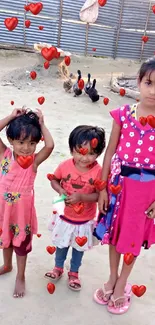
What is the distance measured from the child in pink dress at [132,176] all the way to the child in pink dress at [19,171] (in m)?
0.38

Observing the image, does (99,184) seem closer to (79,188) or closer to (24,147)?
(79,188)

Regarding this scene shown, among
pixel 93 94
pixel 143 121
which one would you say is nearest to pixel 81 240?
pixel 143 121

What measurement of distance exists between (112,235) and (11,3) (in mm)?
9610

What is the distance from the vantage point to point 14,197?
2.05m

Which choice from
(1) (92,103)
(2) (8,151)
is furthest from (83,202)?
(1) (92,103)

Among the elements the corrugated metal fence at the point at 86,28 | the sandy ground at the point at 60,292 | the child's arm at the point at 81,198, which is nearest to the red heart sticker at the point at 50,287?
the sandy ground at the point at 60,292

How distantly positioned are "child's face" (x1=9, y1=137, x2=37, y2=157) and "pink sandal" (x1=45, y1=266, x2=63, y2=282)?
835 mm

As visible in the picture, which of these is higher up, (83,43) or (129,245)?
(83,43)

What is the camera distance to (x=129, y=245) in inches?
81.4

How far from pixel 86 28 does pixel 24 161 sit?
31.3 ft

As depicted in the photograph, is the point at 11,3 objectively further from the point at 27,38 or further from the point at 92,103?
the point at 92,103

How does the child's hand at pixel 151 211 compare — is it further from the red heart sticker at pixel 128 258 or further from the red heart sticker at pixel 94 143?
the red heart sticker at pixel 94 143

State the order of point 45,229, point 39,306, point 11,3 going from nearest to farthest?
point 39,306 → point 45,229 → point 11,3

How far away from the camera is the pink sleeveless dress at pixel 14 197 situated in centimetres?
205
